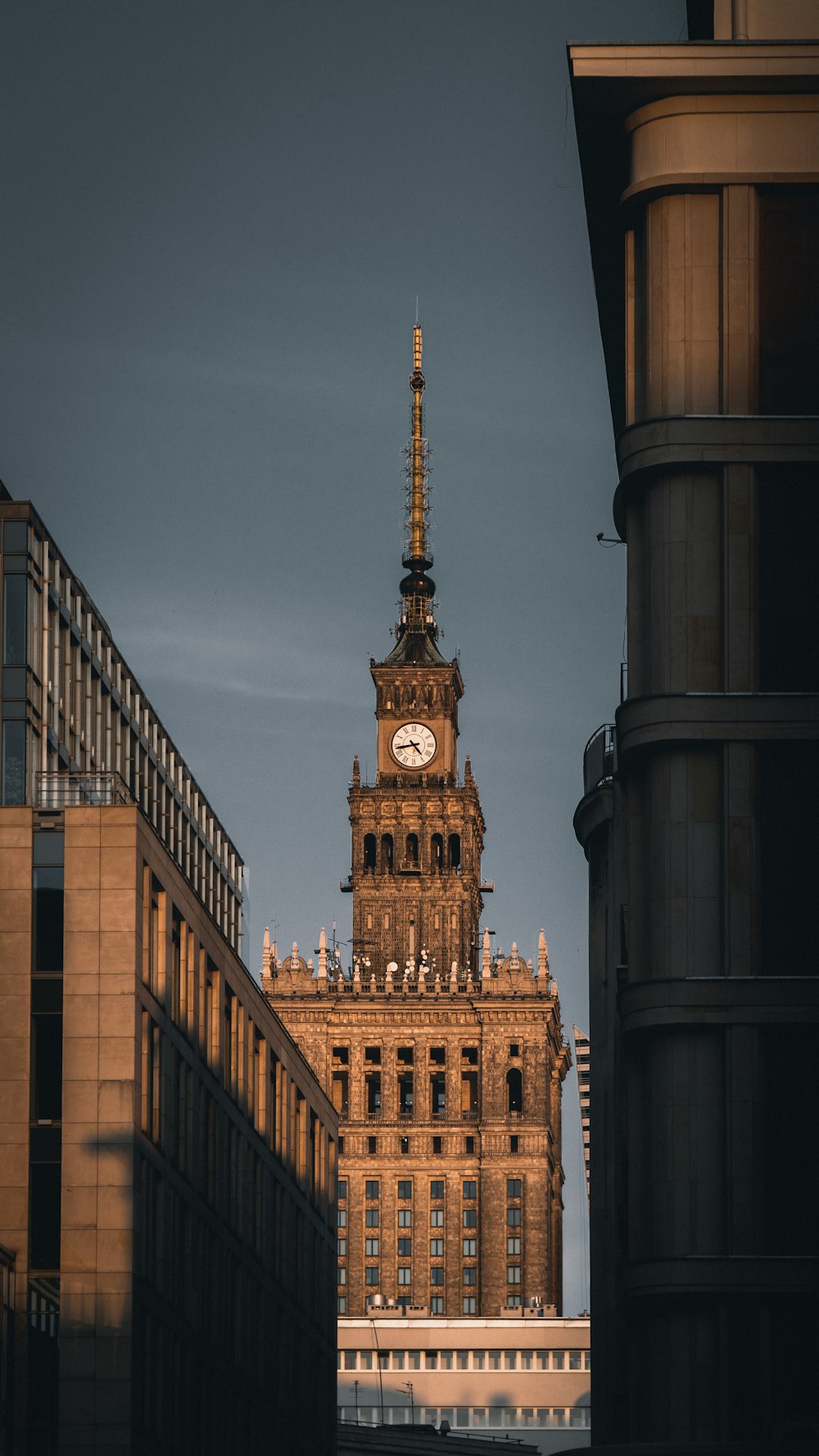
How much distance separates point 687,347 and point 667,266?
172cm

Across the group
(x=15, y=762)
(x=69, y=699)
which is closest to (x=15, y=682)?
(x=15, y=762)

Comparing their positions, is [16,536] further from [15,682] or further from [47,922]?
[47,922]

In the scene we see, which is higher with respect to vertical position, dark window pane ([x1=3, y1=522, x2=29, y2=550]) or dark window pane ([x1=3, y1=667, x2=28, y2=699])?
dark window pane ([x1=3, y1=522, x2=29, y2=550])

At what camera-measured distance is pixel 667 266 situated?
209 feet

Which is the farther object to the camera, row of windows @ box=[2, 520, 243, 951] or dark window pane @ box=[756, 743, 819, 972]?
row of windows @ box=[2, 520, 243, 951]

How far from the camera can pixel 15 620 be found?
10062 centimetres

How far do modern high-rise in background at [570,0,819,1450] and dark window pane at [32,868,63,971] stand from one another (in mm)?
26815

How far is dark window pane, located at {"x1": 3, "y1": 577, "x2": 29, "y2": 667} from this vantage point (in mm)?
100375

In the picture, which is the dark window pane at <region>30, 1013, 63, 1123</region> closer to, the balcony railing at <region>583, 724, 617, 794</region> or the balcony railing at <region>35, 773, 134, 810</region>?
the balcony railing at <region>35, 773, 134, 810</region>

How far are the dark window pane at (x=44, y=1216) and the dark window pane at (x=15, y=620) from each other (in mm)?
19670

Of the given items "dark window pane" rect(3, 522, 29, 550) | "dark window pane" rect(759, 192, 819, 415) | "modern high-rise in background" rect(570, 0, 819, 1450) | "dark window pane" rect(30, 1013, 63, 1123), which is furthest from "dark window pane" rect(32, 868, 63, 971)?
"dark window pane" rect(759, 192, 819, 415)

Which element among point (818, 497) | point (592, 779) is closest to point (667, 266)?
point (818, 497)

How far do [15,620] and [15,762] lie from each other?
4833 mm

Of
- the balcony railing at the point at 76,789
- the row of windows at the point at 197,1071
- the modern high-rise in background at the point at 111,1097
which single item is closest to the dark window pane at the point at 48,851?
the modern high-rise in background at the point at 111,1097
